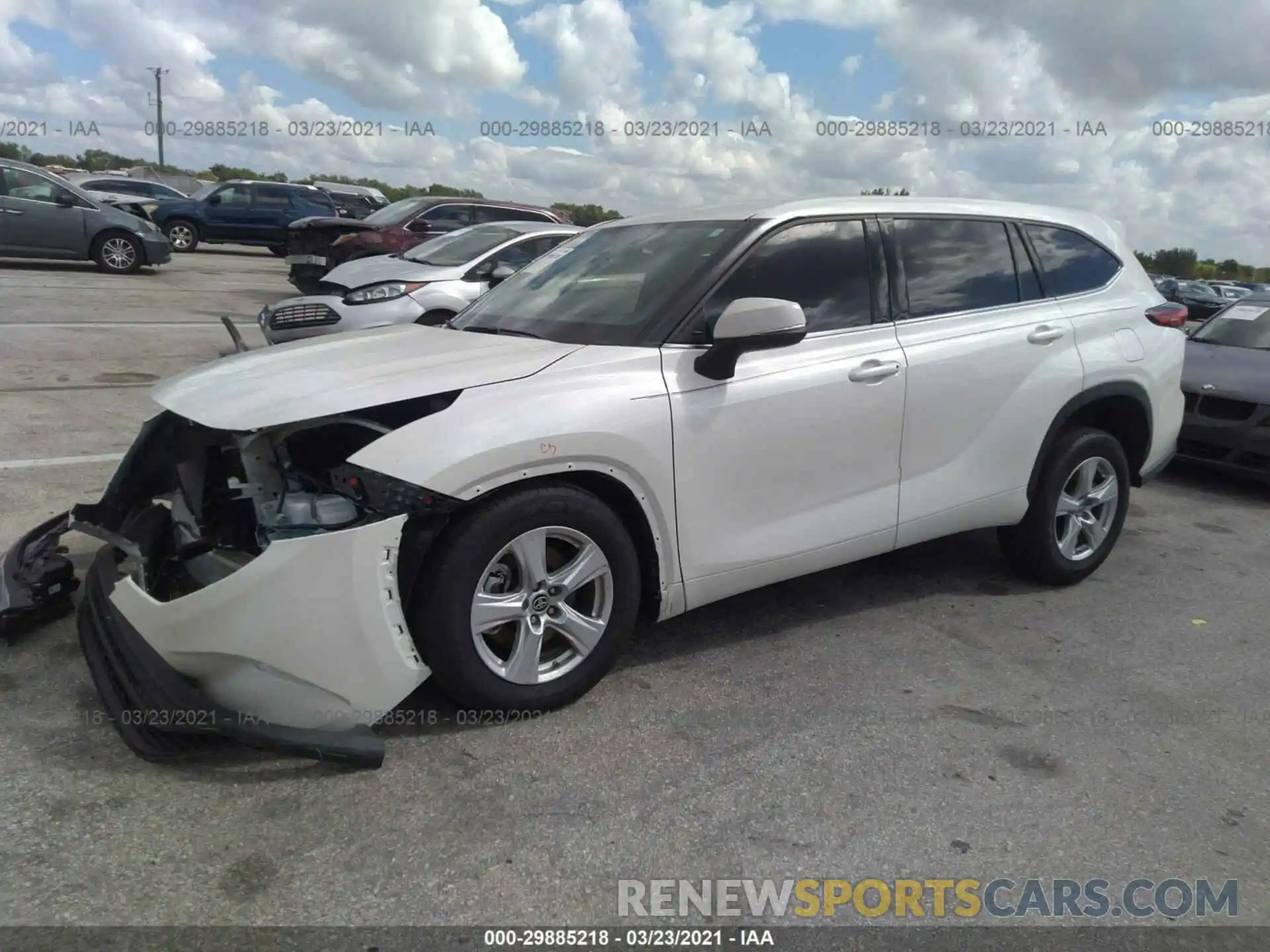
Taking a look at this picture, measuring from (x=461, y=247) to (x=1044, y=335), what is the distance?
22.6 feet

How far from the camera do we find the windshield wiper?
3754 mm

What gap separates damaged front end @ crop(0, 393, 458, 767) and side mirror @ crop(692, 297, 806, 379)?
94 centimetres

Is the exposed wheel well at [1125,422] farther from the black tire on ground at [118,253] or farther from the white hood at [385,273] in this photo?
the black tire on ground at [118,253]

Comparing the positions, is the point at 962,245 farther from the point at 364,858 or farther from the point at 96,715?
the point at 96,715

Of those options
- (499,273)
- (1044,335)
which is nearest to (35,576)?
(1044,335)

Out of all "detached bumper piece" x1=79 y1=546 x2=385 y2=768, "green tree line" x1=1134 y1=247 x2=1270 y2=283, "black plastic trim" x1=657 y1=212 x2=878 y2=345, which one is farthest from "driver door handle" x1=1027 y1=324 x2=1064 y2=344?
"green tree line" x1=1134 y1=247 x2=1270 y2=283

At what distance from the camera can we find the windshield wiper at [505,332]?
3.75 meters

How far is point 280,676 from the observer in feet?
9.11

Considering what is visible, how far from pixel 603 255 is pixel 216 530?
1.93 metres

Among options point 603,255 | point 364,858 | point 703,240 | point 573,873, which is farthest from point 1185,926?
point 603,255

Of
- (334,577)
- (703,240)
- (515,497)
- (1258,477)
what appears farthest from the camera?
(1258,477)

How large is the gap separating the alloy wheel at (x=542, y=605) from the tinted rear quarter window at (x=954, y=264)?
1852mm

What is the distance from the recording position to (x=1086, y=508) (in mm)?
4746

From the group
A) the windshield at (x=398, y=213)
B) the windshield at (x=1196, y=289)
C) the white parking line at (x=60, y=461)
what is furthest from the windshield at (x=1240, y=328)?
the windshield at (x=1196, y=289)
